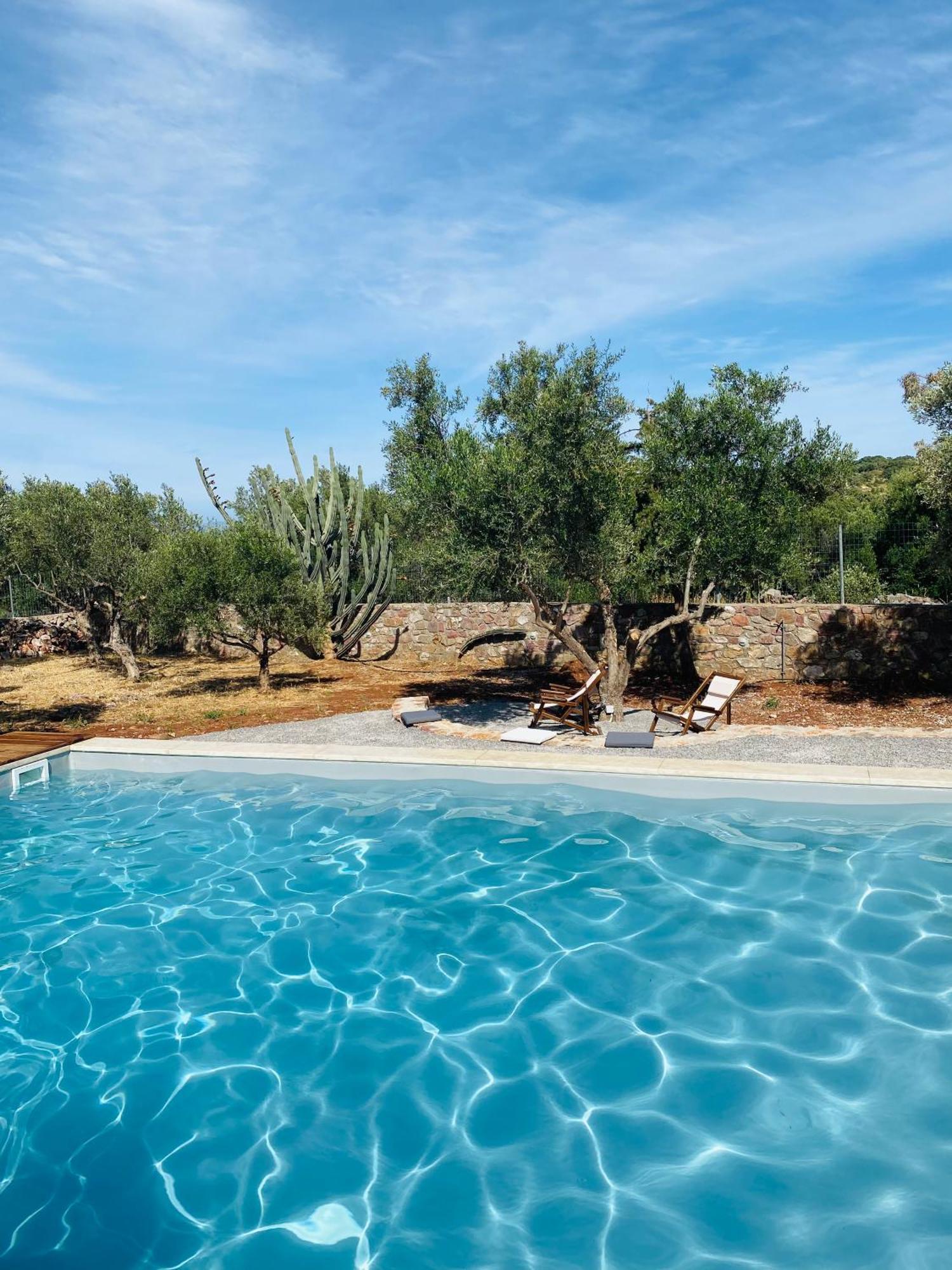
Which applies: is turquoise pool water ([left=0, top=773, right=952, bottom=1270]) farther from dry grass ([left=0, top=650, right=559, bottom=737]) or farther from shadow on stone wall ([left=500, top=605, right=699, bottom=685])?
shadow on stone wall ([left=500, top=605, right=699, bottom=685])

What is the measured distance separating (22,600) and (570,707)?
20125mm

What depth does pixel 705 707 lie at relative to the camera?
13.5 metres

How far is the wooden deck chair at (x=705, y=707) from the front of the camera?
13.3 metres

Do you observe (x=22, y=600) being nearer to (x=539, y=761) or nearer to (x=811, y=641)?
(x=539, y=761)

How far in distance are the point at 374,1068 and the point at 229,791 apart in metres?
6.25

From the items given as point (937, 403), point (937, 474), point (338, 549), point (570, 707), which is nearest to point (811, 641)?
point (937, 474)

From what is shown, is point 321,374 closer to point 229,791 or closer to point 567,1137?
point 229,791

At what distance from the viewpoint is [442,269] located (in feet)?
68.1

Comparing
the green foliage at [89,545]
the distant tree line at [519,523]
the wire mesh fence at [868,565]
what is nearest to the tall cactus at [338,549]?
the distant tree line at [519,523]

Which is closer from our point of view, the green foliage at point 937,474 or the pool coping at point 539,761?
the pool coping at point 539,761

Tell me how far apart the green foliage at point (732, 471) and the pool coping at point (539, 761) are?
429cm

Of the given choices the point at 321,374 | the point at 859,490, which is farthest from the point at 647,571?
the point at 859,490

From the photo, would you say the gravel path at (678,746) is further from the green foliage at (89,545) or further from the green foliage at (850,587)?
the green foliage at (850,587)

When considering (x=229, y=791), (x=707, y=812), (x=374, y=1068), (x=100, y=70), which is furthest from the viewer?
(x=100, y=70)
